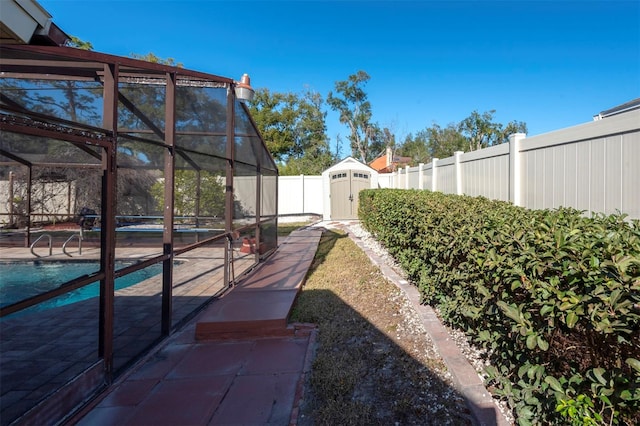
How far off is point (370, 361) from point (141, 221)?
248 inches

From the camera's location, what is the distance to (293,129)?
30.3m

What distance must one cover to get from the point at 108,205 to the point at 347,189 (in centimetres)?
1279

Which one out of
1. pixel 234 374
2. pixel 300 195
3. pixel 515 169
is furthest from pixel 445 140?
pixel 234 374

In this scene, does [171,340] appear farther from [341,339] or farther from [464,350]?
[464,350]

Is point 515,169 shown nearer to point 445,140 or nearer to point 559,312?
point 559,312

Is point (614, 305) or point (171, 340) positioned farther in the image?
point (171, 340)

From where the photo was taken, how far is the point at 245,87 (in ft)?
16.2

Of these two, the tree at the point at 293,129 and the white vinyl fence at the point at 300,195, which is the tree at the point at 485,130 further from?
the white vinyl fence at the point at 300,195

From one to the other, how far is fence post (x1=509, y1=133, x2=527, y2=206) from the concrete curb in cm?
179

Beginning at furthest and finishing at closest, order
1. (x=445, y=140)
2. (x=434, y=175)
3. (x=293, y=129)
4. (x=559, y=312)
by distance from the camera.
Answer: (x=445, y=140)
(x=293, y=129)
(x=434, y=175)
(x=559, y=312)

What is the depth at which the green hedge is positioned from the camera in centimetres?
143

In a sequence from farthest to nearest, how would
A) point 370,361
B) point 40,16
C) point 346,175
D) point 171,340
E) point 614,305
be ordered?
point 346,175
point 171,340
point 370,361
point 40,16
point 614,305

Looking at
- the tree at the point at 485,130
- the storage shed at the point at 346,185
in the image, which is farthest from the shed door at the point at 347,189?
the tree at the point at 485,130

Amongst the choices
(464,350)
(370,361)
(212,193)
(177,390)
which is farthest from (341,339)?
(212,193)
